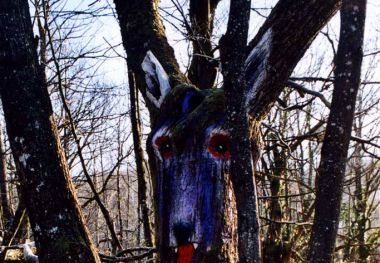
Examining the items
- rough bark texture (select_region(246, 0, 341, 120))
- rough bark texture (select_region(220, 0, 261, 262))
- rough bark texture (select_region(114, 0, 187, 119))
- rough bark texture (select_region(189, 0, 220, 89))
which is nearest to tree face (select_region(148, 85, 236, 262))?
rough bark texture (select_region(246, 0, 341, 120))

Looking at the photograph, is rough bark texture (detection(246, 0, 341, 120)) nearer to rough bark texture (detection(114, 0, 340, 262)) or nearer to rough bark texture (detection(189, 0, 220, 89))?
rough bark texture (detection(114, 0, 340, 262))

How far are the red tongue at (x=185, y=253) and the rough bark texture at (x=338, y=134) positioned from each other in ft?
3.77

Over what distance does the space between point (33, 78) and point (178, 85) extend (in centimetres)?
99

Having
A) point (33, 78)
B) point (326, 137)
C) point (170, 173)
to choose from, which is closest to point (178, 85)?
point (170, 173)

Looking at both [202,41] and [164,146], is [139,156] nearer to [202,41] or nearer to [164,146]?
[202,41]

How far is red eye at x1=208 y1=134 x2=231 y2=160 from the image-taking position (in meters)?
2.80

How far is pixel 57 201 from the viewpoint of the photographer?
2.83m

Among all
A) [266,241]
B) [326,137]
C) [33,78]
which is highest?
[33,78]

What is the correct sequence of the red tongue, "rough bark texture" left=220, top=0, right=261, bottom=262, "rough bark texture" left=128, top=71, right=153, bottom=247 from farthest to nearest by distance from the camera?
1. "rough bark texture" left=128, top=71, right=153, bottom=247
2. the red tongue
3. "rough bark texture" left=220, top=0, right=261, bottom=262

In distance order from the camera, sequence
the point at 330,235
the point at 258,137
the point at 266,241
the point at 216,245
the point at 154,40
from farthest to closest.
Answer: the point at 266,241, the point at 154,40, the point at 258,137, the point at 216,245, the point at 330,235

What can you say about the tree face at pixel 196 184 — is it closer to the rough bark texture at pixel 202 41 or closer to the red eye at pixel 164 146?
the red eye at pixel 164 146

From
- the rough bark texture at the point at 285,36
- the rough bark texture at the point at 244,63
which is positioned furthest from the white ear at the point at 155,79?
the rough bark texture at the point at 285,36

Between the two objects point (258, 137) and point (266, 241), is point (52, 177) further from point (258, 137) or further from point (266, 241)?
point (266, 241)

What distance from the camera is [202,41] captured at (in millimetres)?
5129
